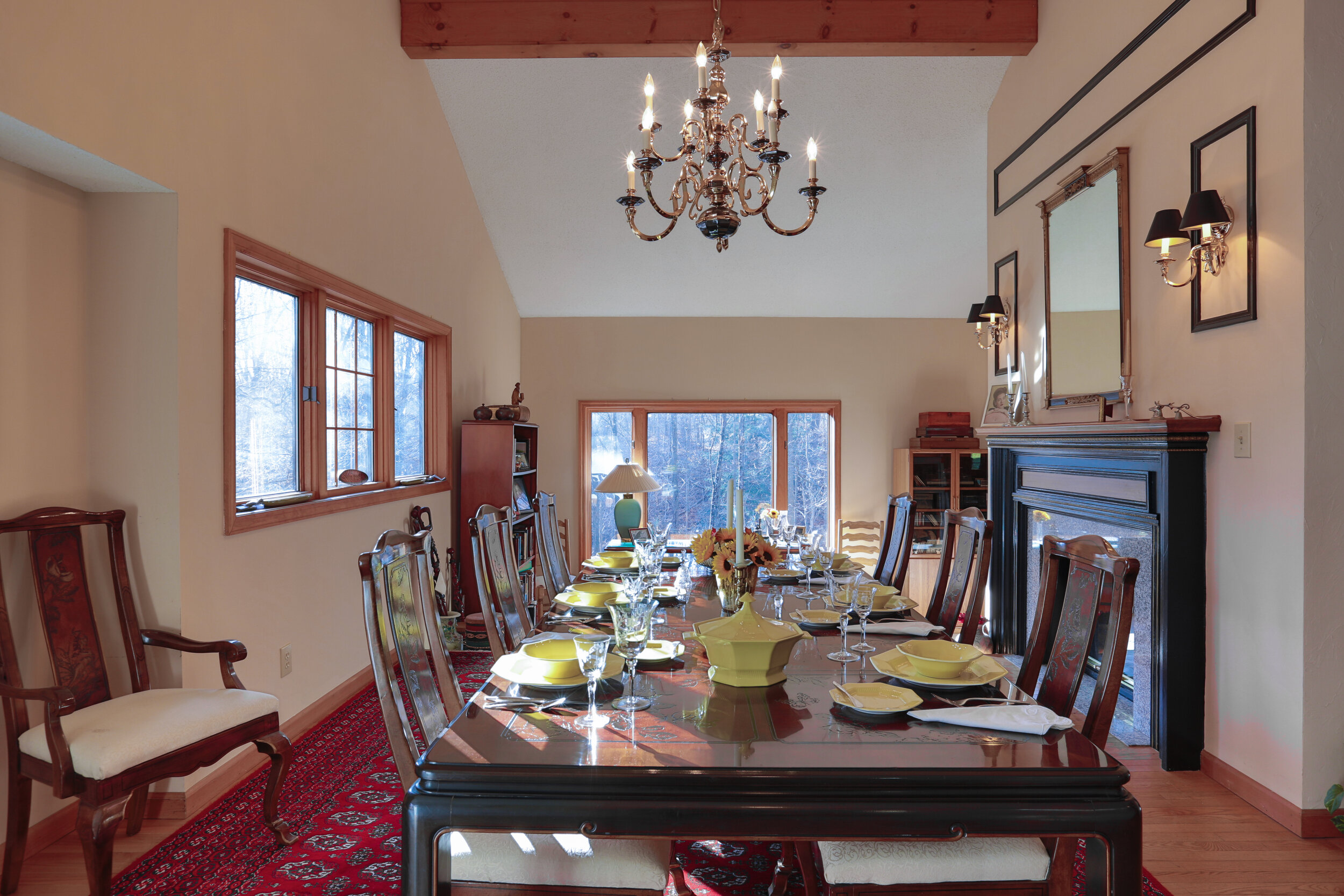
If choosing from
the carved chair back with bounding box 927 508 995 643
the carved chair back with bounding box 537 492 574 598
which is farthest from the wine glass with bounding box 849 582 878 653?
the carved chair back with bounding box 537 492 574 598

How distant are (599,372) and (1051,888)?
19.3 feet

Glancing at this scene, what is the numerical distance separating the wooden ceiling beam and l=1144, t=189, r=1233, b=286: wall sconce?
1.76 metres

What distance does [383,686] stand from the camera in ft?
5.54

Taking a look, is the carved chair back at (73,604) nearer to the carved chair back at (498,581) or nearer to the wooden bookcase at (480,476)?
the carved chair back at (498,581)

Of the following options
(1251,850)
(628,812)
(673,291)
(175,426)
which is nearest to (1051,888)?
(628,812)

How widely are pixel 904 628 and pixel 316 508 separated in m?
2.48

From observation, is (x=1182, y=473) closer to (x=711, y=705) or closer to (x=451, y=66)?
(x=711, y=705)

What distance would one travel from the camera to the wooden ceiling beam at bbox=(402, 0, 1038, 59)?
4176 millimetres

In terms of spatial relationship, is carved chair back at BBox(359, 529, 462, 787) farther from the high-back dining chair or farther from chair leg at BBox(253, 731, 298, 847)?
the high-back dining chair

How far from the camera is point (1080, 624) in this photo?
6.23ft

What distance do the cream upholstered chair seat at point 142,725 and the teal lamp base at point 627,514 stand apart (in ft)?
11.4

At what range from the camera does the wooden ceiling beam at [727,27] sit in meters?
4.18

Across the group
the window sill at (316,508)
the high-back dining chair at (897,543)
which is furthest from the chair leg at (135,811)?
the high-back dining chair at (897,543)

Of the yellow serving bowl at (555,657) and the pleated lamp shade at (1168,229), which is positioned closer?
the yellow serving bowl at (555,657)
